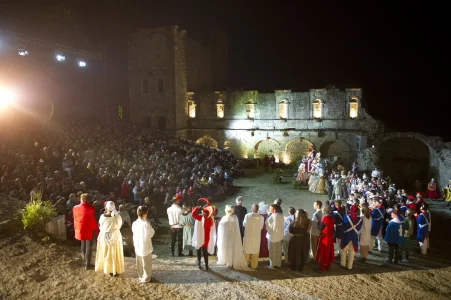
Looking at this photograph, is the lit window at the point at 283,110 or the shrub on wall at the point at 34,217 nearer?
the shrub on wall at the point at 34,217

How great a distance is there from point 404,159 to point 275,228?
23766mm

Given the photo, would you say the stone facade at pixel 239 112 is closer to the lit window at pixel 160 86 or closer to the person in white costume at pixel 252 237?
the lit window at pixel 160 86

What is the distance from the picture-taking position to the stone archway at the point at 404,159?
84.4 ft

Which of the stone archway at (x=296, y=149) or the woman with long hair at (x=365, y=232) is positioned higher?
the stone archway at (x=296, y=149)

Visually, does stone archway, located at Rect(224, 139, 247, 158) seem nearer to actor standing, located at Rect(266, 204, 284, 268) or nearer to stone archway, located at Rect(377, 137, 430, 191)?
stone archway, located at Rect(377, 137, 430, 191)

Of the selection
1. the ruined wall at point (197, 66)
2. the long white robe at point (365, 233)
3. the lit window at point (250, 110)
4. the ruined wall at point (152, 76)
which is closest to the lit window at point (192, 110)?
the ruined wall at point (197, 66)

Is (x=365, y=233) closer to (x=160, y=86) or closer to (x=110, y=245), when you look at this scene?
(x=110, y=245)

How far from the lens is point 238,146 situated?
32375 mm

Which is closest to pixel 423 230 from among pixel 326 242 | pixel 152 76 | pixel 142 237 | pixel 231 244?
pixel 326 242

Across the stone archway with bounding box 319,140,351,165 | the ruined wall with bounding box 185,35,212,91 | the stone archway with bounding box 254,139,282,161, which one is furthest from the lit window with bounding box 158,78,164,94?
the stone archway with bounding box 319,140,351,165

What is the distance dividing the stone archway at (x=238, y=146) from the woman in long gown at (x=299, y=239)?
24655mm

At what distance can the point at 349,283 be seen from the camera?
6.89 meters

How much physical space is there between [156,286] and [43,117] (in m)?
23.1

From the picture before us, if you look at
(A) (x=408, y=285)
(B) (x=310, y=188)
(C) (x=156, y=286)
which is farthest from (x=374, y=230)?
(B) (x=310, y=188)
